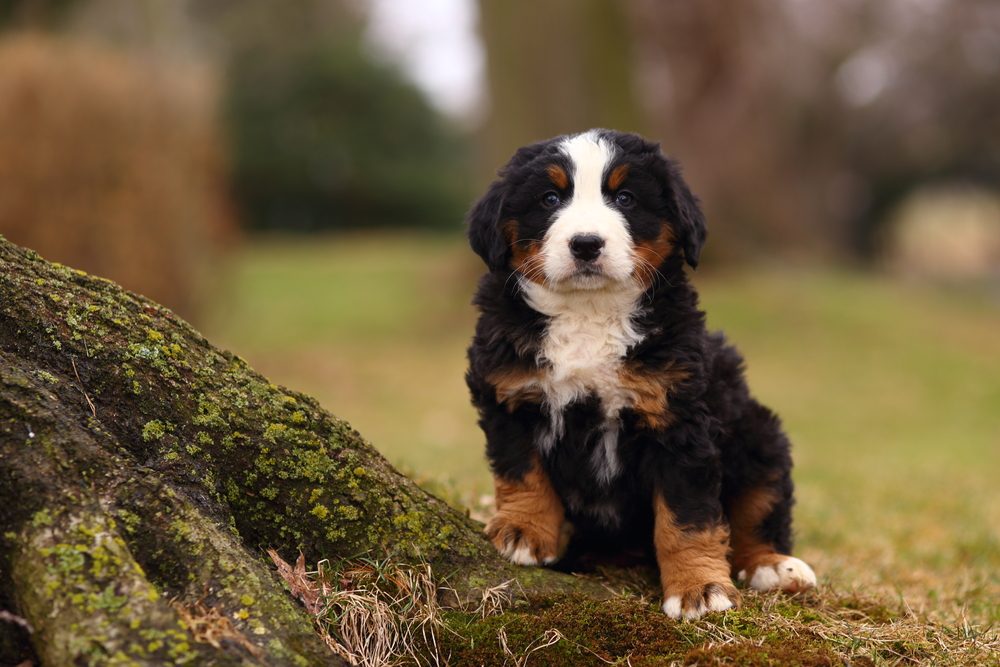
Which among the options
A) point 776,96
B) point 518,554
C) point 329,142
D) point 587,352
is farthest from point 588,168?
point 776,96

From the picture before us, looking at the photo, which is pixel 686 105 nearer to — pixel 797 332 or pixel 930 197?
pixel 797 332

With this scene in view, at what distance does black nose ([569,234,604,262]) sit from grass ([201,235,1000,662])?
154 cm

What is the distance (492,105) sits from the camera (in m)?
18.1

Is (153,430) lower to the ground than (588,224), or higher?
lower

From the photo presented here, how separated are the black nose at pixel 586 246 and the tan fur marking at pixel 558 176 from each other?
241 mm

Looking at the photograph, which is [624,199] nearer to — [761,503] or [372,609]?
[761,503]

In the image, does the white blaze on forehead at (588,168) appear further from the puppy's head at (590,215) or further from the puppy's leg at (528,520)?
the puppy's leg at (528,520)

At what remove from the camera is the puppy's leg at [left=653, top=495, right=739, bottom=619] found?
3393 mm

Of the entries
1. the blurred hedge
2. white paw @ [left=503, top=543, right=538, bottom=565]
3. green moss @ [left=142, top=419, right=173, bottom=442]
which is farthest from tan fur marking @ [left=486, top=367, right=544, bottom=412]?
the blurred hedge

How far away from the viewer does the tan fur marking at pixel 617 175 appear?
3.64 m

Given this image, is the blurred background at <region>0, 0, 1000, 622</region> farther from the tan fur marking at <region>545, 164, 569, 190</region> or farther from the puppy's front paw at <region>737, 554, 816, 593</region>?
the tan fur marking at <region>545, 164, 569, 190</region>

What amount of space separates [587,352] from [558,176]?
0.62 meters

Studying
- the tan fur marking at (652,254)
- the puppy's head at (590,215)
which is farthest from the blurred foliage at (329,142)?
the tan fur marking at (652,254)

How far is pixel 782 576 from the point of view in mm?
3816
